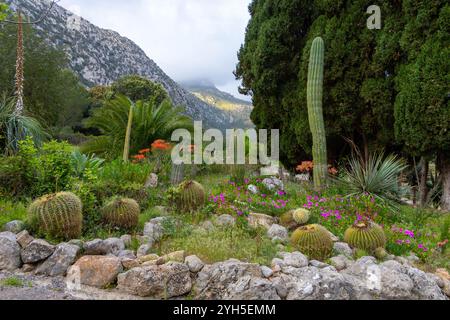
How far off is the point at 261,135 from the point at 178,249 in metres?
8.20

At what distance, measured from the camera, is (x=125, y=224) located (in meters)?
5.13

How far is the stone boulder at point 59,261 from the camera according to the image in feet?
13.4

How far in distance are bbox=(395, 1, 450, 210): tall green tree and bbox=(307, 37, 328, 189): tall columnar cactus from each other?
1.64 m

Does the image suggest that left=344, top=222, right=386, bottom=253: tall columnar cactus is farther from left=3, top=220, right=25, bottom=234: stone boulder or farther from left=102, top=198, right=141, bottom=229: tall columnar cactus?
left=3, top=220, right=25, bottom=234: stone boulder

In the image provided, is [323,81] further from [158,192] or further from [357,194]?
[158,192]

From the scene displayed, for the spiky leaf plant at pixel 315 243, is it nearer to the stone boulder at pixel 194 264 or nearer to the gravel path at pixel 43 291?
the stone boulder at pixel 194 264

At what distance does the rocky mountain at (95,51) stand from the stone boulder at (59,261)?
51.0 metres

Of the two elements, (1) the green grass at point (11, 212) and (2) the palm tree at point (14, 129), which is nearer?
(1) the green grass at point (11, 212)

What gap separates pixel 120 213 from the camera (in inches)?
200

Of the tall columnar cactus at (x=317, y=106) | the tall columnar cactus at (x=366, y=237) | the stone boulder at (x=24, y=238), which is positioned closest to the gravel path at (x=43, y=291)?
the stone boulder at (x=24, y=238)

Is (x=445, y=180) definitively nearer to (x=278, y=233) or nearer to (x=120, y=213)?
(x=278, y=233)

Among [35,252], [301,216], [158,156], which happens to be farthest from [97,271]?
[158,156]

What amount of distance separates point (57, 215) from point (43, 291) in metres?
1.08
